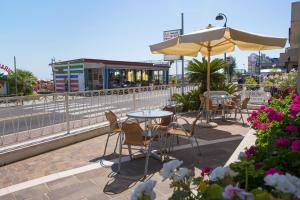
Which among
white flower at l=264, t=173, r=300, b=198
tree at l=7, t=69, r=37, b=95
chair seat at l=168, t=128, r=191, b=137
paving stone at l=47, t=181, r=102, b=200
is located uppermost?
tree at l=7, t=69, r=37, b=95

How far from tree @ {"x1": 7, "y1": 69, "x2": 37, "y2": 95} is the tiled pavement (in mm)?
23078

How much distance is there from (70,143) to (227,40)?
197 inches

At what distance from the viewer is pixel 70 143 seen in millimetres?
6148

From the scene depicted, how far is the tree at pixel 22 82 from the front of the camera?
26.4m

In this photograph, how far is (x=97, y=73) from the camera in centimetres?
3009

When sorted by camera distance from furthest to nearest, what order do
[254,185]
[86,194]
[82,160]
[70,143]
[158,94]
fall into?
[158,94], [70,143], [82,160], [86,194], [254,185]

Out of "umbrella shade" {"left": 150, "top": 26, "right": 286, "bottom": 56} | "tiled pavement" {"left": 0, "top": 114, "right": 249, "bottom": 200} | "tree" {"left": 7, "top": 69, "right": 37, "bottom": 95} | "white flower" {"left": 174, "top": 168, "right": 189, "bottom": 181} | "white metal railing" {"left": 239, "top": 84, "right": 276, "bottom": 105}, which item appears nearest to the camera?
"white flower" {"left": 174, "top": 168, "right": 189, "bottom": 181}

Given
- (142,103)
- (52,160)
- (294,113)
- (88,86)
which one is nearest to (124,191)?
(52,160)

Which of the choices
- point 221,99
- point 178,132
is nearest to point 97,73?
point 221,99

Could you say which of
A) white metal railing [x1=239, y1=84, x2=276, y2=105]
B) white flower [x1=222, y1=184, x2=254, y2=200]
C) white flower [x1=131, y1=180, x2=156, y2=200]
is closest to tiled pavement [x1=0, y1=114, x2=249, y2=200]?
white flower [x1=131, y1=180, x2=156, y2=200]

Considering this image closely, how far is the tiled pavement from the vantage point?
3650 mm

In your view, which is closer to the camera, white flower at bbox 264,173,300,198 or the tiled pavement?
white flower at bbox 264,173,300,198

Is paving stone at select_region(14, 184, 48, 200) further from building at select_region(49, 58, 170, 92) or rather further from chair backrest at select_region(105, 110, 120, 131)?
building at select_region(49, 58, 170, 92)

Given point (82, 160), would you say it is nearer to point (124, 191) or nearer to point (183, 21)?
point (124, 191)
